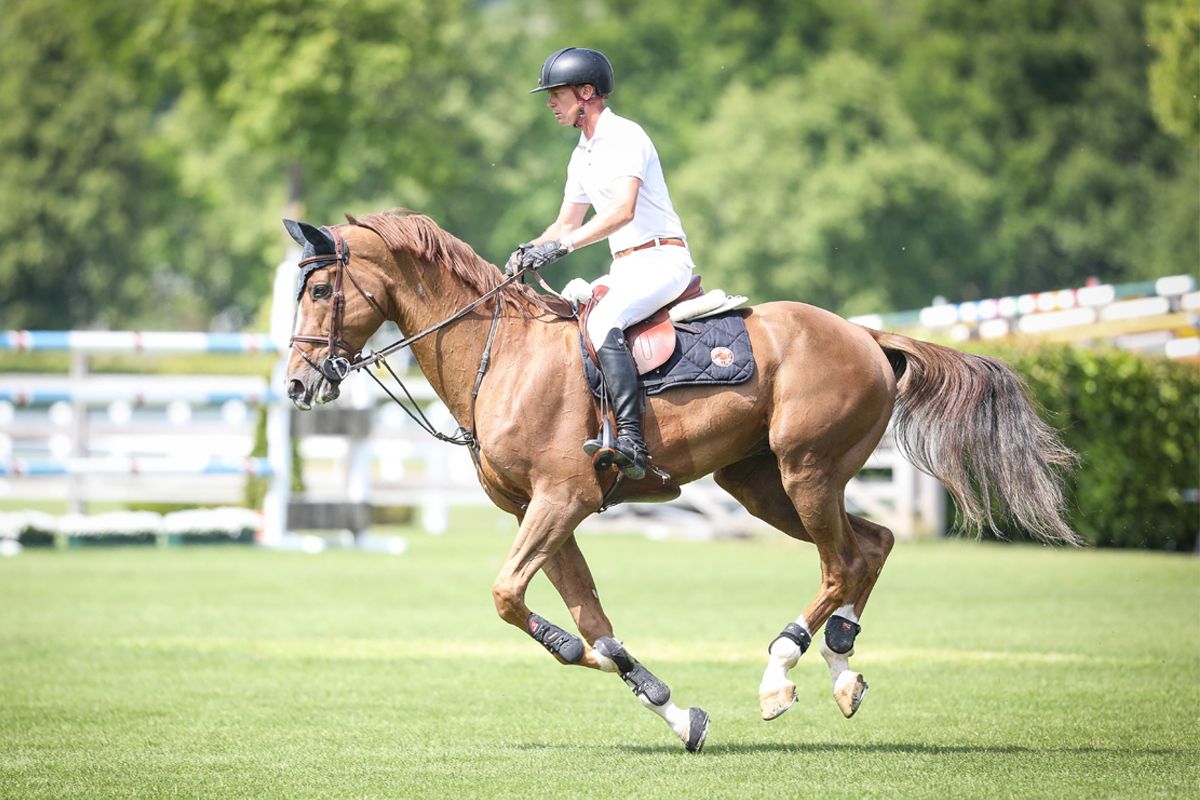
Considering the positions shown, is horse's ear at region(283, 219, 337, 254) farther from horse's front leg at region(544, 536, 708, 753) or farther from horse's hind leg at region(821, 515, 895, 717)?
horse's hind leg at region(821, 515, 895, 717)

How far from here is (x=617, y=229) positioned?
7879mm

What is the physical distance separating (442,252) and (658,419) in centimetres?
144

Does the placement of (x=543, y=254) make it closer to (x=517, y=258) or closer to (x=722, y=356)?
(x=517, y=258)

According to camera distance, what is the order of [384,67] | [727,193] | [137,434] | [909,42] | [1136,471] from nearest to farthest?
[1136,471], [137,434], [384,67], [727,193], [909,42]

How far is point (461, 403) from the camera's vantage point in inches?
314

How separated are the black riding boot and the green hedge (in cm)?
1209

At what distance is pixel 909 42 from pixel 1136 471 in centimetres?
4444

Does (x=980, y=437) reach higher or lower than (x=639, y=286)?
lower

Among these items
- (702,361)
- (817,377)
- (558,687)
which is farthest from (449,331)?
(558,687)

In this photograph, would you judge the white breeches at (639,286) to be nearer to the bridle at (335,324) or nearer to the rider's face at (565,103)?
the rider's face at (565,103)

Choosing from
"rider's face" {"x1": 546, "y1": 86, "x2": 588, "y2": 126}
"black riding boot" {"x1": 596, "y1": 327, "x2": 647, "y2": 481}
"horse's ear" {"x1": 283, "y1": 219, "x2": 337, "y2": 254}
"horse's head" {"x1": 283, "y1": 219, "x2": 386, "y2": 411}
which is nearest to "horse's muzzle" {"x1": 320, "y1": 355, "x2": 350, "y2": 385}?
"horse's head" {"x1": 283, "y1": 219, "x2": 386, "y2": 411}

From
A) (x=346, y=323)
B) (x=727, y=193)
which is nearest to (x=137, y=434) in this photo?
(x=346, y=323)

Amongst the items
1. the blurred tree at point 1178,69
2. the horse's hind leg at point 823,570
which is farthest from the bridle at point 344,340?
the blurred tree at point 1178,69

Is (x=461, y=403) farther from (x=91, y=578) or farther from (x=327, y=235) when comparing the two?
(x=91, y=578)
